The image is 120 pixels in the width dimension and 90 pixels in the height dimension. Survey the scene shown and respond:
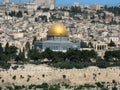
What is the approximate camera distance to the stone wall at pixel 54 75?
52.0m

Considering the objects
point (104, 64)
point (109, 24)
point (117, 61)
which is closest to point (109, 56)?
point (117, 61)

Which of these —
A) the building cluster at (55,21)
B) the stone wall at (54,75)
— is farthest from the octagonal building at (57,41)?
the building cluster at (55,21)

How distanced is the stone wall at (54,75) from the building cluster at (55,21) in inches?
1452

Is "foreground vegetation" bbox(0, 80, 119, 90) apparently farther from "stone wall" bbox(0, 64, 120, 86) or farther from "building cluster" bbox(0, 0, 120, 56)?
"building cluster" bbox(0, 0, 120, 56)

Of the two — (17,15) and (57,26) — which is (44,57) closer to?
(57,26)

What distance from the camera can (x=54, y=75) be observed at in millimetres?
52750

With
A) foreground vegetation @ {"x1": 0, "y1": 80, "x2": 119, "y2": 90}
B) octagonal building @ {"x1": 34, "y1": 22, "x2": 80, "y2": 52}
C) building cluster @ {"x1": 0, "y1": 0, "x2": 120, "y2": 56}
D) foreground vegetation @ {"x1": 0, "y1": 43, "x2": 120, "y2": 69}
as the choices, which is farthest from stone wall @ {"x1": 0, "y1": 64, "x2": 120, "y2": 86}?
building cluster @ {"x1": 0, "y1": 0, "x2": 120, "y2": 56}

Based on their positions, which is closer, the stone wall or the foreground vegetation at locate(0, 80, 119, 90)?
the foreground vegetation at locate(0, 80, 119, 90)

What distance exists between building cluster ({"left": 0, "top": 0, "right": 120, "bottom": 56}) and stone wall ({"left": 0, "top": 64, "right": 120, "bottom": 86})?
121 feet

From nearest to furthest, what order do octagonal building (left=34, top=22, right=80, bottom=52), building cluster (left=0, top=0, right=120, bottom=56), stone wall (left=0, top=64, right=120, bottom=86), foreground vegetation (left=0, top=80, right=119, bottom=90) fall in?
1. foreground vegetation (left=0, top=80, right=119, bottom=90)
2. stone wall (left=0, top=64, right=120, bottom=86)
3. octagonal building (left=34, top=22, right=80, bottom=52)
4. building cluster (left=0, top=0, right=120, bottom=56)

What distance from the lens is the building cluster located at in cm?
10636

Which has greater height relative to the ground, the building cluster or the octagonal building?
the octagonal building

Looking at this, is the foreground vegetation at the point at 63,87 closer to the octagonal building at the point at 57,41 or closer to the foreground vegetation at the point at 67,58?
the foreground vegetation at the point at 67,58

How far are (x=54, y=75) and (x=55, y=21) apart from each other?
253 feet
